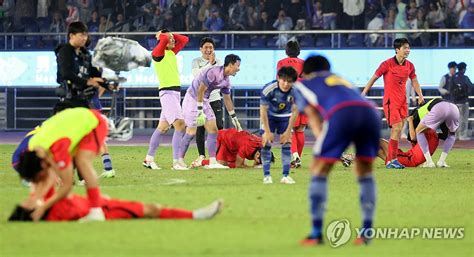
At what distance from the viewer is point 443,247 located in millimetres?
11430

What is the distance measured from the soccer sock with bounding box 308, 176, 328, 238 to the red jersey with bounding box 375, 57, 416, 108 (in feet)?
41.7

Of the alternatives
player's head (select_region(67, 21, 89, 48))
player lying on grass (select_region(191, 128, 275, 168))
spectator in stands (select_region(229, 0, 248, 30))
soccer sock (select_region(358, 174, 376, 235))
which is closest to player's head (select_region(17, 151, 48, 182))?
soccer sock (select_region(358, 174, 376, 235))

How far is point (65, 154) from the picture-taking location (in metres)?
13.0

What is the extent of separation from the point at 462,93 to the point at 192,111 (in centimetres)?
1394

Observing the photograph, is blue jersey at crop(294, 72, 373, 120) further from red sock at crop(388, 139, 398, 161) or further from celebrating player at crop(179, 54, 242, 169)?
red sock at crop(388, 139, 398, 161)

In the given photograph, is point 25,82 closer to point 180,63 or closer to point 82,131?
point 180,63

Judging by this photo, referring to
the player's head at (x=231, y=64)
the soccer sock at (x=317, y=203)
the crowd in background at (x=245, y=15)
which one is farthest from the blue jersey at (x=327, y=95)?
the crowd in background at (x=245, y=15)

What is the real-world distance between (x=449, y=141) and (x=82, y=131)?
39.6 feet

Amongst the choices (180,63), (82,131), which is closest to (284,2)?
(180,63)

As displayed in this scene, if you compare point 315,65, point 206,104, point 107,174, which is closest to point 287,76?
point 107,174

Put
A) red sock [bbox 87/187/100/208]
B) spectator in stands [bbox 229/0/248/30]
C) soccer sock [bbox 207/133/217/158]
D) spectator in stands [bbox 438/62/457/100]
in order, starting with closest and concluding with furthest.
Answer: red sock [bbox 87/187/100/208] < soccer sock [bbox 207/133/217/158] < spectator in stands [bbox 438/62/457/100] < spectator in stands [bbox 229/0/248/30]

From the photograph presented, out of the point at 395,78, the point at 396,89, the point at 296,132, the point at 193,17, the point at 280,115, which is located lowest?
the point at 296,132

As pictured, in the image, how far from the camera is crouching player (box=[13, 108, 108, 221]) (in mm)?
12680

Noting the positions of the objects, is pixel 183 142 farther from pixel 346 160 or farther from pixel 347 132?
pixel 347 132
